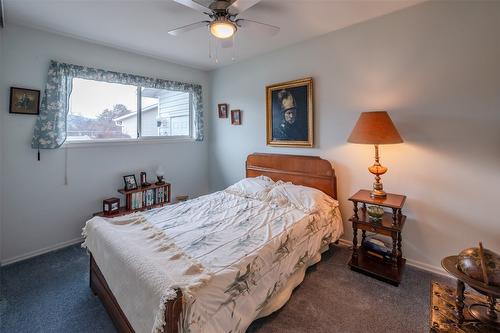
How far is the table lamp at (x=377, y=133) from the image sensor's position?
7.13 ft

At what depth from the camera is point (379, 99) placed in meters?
2.53

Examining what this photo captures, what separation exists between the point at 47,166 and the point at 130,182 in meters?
0.94

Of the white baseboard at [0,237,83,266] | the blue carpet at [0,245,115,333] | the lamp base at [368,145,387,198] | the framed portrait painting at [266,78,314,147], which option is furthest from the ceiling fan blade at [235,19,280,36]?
the white baseboard at [0,237,83,266]

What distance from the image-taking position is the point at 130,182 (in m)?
3.40

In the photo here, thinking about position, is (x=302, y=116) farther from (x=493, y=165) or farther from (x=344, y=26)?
(x=493, y=165)

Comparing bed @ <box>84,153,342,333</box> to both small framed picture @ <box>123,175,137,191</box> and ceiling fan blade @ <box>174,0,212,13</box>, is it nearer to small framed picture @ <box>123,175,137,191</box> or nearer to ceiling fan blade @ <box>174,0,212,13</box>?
small framed picture @ <box>123,175,137,191</box>

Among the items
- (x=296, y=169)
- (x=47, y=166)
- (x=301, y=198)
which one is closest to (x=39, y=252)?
(x=47, y=166)

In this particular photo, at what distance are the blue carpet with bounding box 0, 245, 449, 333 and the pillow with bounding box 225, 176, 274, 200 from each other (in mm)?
1050

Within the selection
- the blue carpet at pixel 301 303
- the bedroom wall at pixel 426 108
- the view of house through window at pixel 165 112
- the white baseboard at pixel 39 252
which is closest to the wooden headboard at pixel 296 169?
the bedroom wall at pixel 426 108

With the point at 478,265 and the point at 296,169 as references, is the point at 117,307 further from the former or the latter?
the point at 296,169

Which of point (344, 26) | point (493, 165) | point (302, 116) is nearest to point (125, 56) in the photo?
point (302, 116)

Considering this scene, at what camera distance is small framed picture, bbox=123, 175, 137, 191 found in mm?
3354

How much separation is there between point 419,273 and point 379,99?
72.0 inches

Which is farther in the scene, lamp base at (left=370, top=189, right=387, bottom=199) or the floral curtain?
the floral curtain
